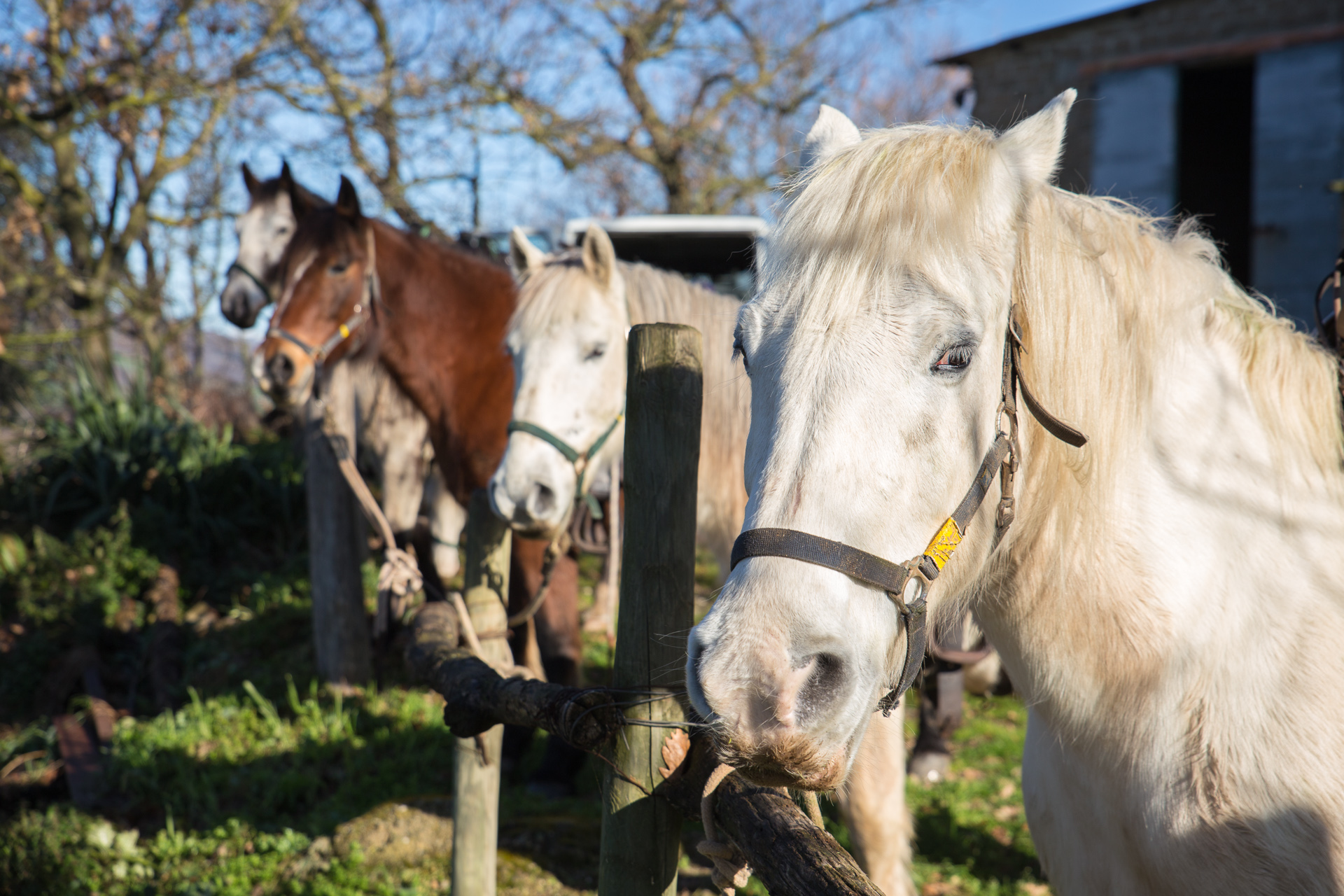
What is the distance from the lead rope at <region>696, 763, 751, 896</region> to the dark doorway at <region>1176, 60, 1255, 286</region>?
452 inches

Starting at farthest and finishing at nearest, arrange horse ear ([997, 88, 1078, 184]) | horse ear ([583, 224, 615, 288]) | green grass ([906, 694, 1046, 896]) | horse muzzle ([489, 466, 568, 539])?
green grass ([906, 694, 1046, 896]) < horse ear ([583, 224, 615, 288]) < horse muzzle ([489, 466, 568, 539]) < horse ear ([997, 88, 1078, 184])

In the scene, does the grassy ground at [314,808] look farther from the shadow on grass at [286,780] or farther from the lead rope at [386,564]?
the lead rope at [386,564]

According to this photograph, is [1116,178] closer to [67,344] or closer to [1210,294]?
[1210,294]

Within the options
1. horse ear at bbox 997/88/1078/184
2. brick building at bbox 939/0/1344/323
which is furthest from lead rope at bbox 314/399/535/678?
brick building at bbox 939/0/1344/323

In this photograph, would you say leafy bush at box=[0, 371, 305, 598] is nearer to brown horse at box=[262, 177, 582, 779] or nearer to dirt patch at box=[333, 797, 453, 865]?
brown horse at box=[262, 177, 582, 779]

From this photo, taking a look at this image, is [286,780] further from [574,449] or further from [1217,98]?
[1217,98]

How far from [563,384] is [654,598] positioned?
5.22ft

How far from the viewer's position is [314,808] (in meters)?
3.85

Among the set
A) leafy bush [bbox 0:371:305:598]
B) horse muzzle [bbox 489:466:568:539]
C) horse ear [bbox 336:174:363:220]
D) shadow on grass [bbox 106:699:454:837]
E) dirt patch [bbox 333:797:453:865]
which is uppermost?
horse ear [bbox 336:174:363:220]

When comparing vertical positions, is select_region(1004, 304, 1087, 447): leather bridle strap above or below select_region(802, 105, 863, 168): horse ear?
below

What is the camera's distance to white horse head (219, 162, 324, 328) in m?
5.28

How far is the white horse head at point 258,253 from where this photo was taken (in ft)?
17.3

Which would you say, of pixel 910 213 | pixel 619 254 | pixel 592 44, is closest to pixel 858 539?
pixel 910 213

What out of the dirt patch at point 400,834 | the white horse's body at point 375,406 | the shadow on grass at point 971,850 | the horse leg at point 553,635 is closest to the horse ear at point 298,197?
the white horse's body at point 375,406
